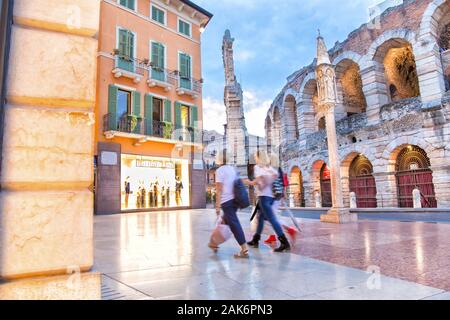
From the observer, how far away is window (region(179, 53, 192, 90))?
20803mm

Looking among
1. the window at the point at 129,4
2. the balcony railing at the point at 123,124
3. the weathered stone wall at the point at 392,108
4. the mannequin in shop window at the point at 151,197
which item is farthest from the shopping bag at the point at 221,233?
the window at the point at 129,4

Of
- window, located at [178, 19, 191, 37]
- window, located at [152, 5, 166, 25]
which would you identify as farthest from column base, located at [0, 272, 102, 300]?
window, located at [178, 19, 191, 37]

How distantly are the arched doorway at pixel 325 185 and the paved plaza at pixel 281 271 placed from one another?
1793cm

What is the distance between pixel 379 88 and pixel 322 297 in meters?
19.3

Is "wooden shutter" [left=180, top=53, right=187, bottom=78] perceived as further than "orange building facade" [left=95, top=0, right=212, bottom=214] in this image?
Yes

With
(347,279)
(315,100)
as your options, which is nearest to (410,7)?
(315,100)

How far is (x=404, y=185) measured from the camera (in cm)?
1795

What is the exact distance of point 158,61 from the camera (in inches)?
784

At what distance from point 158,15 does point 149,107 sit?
6.57 meters

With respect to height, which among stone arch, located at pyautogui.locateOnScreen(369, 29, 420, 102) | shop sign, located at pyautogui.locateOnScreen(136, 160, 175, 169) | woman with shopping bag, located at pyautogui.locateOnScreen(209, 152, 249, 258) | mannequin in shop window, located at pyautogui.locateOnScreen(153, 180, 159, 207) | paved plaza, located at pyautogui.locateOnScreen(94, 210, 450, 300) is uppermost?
stone arch, located at pyautogui.locateOnScreen(369, 29, 420, 102)

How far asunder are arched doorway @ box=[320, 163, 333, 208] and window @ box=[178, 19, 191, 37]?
13.7 meters

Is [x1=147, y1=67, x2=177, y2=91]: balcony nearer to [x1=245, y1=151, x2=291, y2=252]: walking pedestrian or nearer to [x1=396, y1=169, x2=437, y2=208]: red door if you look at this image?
[x1=396, y1=169, x2=437, y2=208]: red door

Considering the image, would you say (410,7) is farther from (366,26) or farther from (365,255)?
(365,255)

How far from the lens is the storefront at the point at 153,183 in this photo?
707 inches
